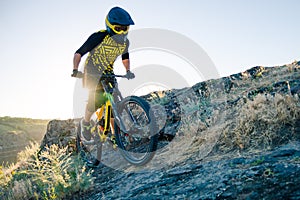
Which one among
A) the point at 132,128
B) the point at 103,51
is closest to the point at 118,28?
the point at 103,51

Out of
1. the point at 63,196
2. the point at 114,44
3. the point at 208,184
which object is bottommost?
the point at 63,196

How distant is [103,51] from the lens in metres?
5.36

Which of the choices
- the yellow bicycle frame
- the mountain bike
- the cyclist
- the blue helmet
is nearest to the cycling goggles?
the cyclist

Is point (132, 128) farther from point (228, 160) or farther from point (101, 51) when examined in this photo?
point (228, 160)

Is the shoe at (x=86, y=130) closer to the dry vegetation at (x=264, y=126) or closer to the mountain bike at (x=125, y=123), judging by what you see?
the mountain bike at (x=125, y=123)

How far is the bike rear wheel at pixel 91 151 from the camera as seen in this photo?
6.27m

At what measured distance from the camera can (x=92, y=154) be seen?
6.74 metres

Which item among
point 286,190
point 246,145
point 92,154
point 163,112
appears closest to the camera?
point 286,190

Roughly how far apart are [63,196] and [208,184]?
2.74m

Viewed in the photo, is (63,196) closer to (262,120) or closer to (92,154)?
(92,154)

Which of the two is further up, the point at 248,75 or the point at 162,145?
the point at 248,75

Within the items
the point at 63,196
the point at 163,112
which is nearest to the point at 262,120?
the point at 63,196

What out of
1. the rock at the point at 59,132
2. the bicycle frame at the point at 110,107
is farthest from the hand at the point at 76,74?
the rock at the point at 59,132

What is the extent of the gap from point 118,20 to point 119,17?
6cm
